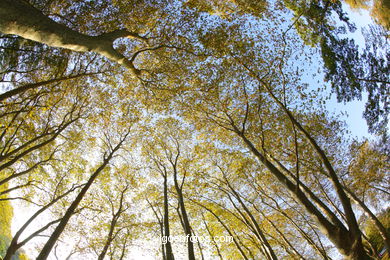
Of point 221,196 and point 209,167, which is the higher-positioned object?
point 209,167

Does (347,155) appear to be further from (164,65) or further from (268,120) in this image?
(164,65)

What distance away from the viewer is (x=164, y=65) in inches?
370

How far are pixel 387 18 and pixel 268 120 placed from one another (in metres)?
6.15

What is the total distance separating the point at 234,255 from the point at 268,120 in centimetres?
1246

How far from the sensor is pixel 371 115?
299 inches

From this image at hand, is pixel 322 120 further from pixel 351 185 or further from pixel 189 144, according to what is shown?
pixel 189 144

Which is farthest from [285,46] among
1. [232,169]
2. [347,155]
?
[347,155]

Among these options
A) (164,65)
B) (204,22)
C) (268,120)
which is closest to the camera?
(204,22)

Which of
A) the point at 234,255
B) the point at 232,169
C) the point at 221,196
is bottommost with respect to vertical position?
the point at 234,255

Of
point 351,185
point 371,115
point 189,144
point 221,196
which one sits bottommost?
point 351,185

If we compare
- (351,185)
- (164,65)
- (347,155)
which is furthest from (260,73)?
(351,185)

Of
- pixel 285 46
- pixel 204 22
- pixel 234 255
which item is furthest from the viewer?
pixel 234 255

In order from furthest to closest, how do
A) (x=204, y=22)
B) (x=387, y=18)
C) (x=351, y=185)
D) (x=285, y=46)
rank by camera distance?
1. (x=351, y=185)
2. (x=204, y=22)
3. (x=285, y=46)
4. (x=387, y=18)

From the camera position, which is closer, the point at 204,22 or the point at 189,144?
the point at 204,22
